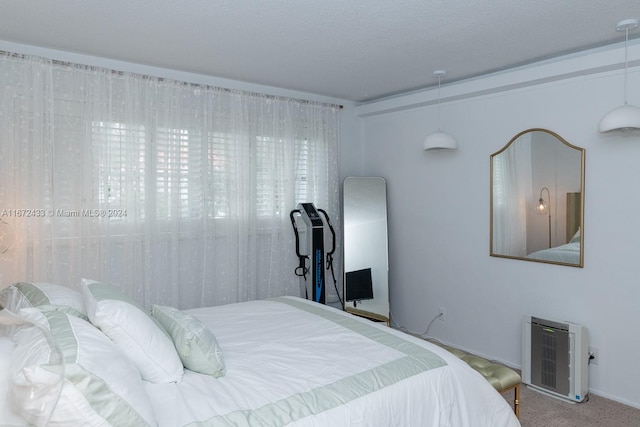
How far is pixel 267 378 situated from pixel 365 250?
2852 millimetres

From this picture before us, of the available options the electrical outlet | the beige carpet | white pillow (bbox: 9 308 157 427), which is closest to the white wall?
the electrical outlet

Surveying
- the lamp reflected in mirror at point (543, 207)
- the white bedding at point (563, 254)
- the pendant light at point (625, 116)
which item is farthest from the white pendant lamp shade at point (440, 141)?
the pendant light at point (625, 116)


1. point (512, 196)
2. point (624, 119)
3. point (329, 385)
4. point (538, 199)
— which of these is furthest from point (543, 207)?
point (329, 385)

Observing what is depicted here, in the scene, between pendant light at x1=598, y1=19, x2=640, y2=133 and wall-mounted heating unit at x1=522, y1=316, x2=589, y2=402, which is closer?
pendant light at x1=598, y1=19, x2=640, y2=133

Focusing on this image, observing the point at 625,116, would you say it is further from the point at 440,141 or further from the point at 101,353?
the point at 101,353

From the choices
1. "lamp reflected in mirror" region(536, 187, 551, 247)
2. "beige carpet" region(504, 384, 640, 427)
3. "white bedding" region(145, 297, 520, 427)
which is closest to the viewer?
"white bedding" region(145, 297, 520, 427)

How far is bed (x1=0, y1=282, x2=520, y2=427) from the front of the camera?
149 cm

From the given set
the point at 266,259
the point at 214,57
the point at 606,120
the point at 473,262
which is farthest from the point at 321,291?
→ the point at 606,120

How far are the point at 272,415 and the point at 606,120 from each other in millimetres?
2641

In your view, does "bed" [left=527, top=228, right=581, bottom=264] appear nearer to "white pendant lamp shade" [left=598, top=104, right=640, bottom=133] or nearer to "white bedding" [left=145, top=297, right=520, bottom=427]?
"white pendant lamp shade" [left=598, top=104, right=640, bottom=133]

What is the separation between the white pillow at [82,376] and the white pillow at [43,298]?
0.34 metres

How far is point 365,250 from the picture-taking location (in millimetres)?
4613

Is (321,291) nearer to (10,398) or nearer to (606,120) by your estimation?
(606,120)

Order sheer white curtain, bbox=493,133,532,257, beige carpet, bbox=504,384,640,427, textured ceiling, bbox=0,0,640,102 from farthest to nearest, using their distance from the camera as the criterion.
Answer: sheer white curtain, bbox=493,133,532,257 < beige carpet, bbox=504,384,640,427 < textured ceiling, bbox=0,0,640,102
